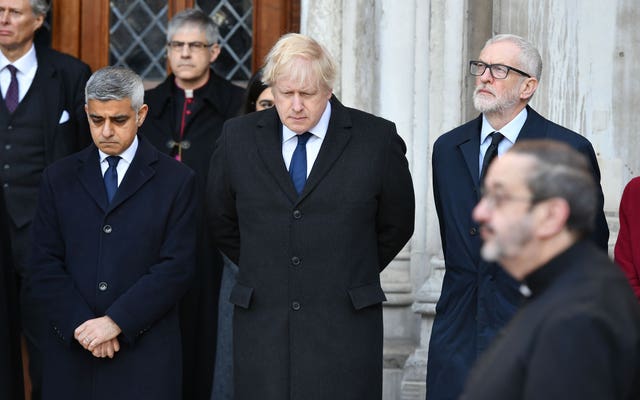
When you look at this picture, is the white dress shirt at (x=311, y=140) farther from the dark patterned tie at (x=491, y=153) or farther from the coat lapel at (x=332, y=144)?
the dark patterned tie at (x=491, y=153)

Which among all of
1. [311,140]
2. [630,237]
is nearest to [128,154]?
[311,140]

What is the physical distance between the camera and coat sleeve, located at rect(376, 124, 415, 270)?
5320mm

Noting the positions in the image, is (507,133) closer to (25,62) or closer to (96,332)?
(96,332)

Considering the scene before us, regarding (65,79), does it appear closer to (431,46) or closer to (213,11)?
(213,11)

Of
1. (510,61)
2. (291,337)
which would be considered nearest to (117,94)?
(291,337)

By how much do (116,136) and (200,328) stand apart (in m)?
1.39

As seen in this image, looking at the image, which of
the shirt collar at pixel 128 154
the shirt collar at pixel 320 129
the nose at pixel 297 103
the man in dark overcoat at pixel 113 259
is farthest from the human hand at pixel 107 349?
the nose at pixel 297 103

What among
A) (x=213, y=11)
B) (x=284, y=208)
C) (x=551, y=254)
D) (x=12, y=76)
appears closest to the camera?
(x=551, y=254)

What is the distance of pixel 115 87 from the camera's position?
547cm

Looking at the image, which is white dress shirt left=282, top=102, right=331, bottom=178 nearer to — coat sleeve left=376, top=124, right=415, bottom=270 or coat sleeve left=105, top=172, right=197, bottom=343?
coat sleeve left=376, top=124, right=415, bottom=270

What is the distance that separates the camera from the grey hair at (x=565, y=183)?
3039 mm

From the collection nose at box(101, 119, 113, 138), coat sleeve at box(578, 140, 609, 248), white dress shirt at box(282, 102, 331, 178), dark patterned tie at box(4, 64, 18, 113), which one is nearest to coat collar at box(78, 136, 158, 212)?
nose at box(101, 119, 113, 138)

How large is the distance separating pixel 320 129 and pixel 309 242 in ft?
1.46

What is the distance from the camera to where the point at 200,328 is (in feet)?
21.6
